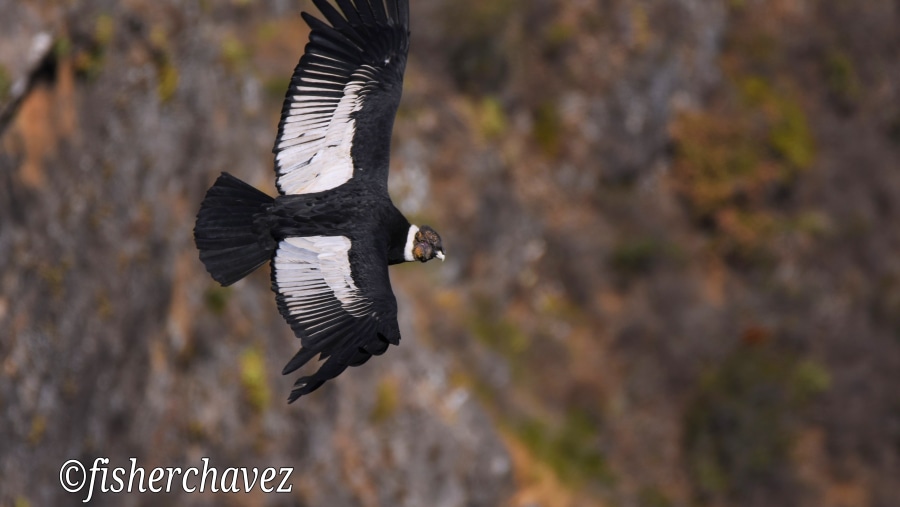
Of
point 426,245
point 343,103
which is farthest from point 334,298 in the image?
point 343,103

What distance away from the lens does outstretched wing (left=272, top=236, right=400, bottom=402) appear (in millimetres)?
7402

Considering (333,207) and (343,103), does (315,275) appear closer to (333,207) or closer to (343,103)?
(333,207)

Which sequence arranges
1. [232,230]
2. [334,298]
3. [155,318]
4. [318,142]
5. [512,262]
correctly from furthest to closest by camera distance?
[512,262], [155,318], [318,142], [232,230], [334,298]

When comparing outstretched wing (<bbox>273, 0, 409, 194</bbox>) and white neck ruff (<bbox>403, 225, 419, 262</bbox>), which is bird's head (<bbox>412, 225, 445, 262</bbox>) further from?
outstretched wing (<bbox>273, 0, 409, 194</bbox>)

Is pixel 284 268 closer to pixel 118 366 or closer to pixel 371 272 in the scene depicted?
pixel 371 272

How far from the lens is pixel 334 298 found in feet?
25.0

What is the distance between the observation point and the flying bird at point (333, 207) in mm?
7559

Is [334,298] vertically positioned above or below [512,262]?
above

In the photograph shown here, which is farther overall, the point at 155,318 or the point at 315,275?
the point at 155,318

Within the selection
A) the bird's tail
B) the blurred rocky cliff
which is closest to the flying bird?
the bird's tail

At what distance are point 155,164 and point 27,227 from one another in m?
2.15

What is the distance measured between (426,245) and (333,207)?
2.29 ft

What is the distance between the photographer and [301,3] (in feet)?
55.9

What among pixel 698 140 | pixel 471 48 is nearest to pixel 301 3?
pixel 471 48
